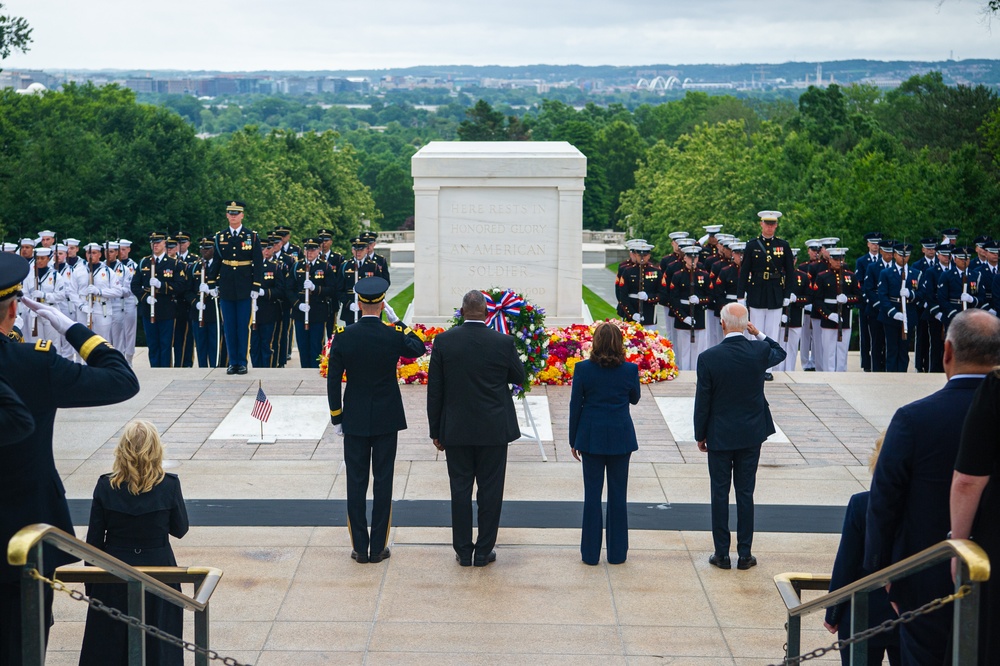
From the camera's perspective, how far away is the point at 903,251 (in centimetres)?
1603

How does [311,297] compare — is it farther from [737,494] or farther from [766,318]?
[737,494]

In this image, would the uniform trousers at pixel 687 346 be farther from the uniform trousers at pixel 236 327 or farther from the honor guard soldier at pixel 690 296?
the uniform trousers at pixel 236 327

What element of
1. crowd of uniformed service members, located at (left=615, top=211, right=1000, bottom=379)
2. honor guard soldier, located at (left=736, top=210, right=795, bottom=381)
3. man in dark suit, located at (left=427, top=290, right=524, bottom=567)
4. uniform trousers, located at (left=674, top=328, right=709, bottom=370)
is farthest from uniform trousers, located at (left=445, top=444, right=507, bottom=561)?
uniform trousers, located at (left=674, top=328, right=709, bottom=370)

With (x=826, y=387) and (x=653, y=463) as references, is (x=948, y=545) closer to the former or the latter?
(x=653, y=463)

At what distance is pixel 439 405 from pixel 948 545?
4.53 meters

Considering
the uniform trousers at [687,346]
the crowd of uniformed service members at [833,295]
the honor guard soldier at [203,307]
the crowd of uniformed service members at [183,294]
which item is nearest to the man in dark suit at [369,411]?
the crowd of uniformed service members at [183,294]

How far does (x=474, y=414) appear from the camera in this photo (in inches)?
302

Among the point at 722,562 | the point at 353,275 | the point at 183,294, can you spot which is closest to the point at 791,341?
the point at 353,275

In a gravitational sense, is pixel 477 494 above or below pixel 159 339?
above

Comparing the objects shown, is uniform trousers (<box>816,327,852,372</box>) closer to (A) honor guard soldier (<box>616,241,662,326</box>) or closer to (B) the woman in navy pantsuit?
(A) honor guard soldier (<box>616,241,662,326</box>)

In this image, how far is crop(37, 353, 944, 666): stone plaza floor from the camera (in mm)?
6508

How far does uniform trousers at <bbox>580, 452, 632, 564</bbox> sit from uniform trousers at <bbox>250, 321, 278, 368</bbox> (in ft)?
31.5

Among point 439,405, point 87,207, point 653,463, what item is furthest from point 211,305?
point 87,207

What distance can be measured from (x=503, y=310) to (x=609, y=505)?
3640 mm
